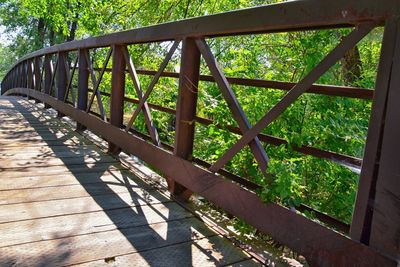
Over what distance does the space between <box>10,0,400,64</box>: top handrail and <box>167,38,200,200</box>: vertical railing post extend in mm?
135

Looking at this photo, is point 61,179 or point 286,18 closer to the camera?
point 286,18

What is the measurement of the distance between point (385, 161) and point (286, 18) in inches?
31.9

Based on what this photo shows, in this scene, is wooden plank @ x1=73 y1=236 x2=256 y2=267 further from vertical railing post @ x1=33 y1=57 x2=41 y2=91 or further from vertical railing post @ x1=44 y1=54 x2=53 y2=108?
vertical railing post @ x1=33 y1=57 x2=41 y2=91

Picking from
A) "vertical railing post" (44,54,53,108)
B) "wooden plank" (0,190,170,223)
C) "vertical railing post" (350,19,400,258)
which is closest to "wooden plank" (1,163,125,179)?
"wooden plank" (0,190,170,223)

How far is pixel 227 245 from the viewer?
228 cm

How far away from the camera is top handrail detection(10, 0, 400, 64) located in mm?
1545

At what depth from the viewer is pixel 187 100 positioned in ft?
Answer: 9.31

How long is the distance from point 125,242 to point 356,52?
116 inches

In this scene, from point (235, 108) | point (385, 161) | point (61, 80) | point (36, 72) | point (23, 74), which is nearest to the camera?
point (385, 161)

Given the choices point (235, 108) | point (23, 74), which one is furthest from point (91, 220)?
point (23, 74)

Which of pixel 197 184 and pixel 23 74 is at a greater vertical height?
pixel 23 74

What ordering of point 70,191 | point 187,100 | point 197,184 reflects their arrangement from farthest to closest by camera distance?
point 70,191 < point 187,100 < point 197,184

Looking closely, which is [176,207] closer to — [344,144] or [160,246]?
[160,246]

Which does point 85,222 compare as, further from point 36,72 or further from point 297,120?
point 36,72
